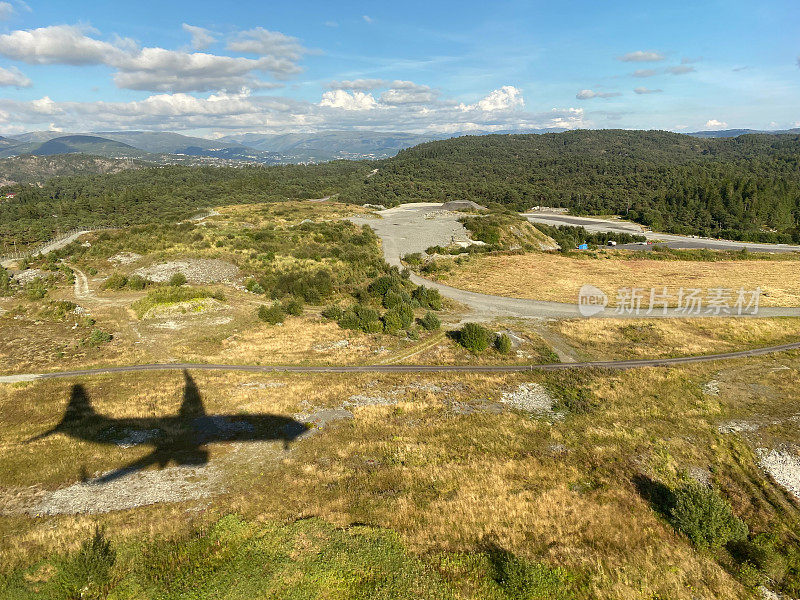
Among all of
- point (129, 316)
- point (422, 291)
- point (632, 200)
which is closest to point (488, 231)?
point (422, 291)

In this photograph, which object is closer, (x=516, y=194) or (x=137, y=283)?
(x=137, y=283)

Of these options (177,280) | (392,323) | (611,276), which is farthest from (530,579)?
(611,276)

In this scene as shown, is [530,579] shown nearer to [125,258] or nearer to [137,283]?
[137,283]

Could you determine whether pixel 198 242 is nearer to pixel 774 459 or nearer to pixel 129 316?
pixel 129 316

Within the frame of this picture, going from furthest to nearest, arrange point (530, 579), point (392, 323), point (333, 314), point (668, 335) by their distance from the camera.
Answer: point (333, 314)
point (392, 323)
point (668, 335)
point (530, 579)

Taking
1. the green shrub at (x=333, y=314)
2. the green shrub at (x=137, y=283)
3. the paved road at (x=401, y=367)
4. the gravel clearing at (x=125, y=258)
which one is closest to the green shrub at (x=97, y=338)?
the paved road at (x=401, y=367)

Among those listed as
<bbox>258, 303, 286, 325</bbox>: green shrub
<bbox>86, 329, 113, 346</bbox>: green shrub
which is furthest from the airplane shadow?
<bbox>258, 303, 286, 325</bbox>: green shrub

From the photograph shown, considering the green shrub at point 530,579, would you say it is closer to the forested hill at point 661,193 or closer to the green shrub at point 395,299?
the green shrub at point 395,299
